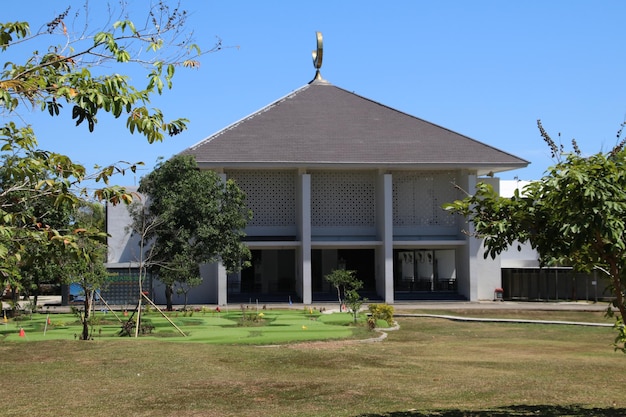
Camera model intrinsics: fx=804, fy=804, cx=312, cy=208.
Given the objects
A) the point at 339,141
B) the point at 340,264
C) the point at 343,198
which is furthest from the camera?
the point at 340,264

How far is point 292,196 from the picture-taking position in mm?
47031

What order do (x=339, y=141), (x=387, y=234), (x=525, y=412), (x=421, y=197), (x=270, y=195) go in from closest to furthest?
(x=525, y=412)
(x=387, y=234)
(x=339, y=141)
(x=270, y=195)
(x=421, y=197)

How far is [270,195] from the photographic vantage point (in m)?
46.9

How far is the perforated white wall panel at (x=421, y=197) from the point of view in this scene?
47188mm

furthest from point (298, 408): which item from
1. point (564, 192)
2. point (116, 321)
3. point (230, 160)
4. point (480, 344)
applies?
point (230, 160)

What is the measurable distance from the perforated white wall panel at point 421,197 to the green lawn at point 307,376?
859 inches

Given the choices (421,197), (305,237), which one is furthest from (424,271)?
(305,237)

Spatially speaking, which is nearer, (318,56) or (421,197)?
(421,197)

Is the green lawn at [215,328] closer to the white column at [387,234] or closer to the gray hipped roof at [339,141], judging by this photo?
the white column at [387,234]

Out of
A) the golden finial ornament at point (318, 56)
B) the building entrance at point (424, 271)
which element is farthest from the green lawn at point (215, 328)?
the golden finial ornament at point (318, 56)

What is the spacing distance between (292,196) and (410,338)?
22394mm

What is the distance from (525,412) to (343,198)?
3598 centimetres

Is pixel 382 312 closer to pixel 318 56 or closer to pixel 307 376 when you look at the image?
pixel 307 376

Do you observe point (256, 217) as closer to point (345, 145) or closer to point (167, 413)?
point (345, 145)
